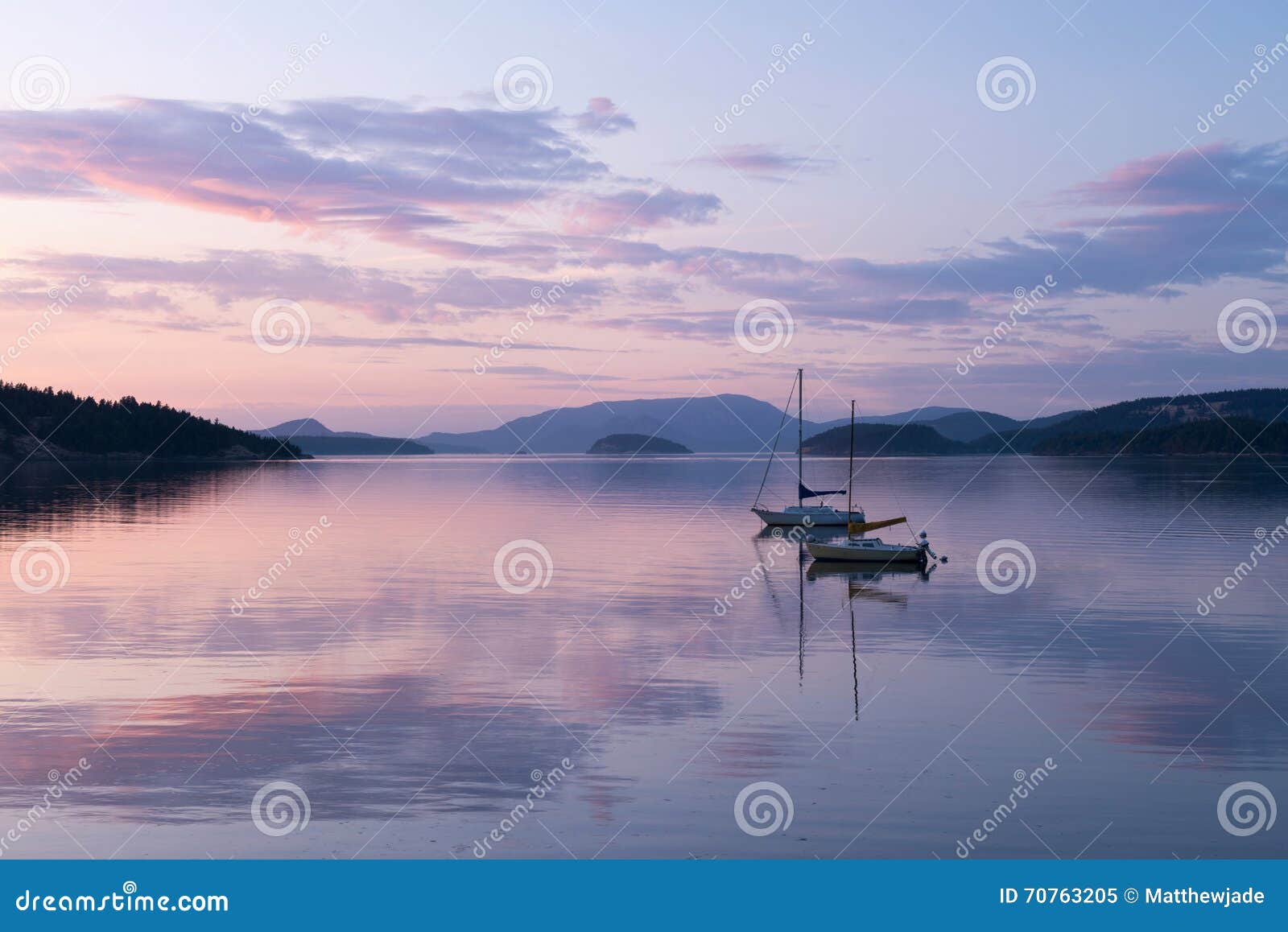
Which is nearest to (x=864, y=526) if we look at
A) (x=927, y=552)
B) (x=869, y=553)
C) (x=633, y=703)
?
(x=869, y=553)

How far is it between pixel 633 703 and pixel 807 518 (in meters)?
55.8

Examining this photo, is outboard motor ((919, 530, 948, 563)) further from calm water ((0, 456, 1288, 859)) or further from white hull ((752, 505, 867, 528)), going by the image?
white hull ((752, 505, 867, 528))

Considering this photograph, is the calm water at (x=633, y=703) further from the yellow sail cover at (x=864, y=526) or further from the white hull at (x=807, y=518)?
the white hull at (x=807, y=518)

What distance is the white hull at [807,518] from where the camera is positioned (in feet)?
267

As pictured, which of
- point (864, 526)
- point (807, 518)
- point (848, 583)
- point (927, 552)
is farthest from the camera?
point (807, 518)

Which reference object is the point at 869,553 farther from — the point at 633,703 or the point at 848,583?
the point at 633,703

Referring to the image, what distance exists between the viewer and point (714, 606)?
43.7 m

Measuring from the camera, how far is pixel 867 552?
59.9 metres

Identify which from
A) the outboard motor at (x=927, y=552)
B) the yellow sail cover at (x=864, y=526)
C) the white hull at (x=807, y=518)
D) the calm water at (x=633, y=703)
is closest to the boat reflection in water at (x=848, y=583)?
the calm water at (x=633, y=703)

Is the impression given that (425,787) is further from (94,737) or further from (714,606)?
(714,606)

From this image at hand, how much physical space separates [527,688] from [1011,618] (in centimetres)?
1981

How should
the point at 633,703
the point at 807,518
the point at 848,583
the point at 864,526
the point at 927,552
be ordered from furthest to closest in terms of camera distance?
the point at 807,518 → the point at 864,526 → the point at 927,552 → the point at 848,583 → the point at 633,703

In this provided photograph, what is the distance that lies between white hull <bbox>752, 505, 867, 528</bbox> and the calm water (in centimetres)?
2073

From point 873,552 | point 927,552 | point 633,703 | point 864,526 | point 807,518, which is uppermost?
point 807,518
